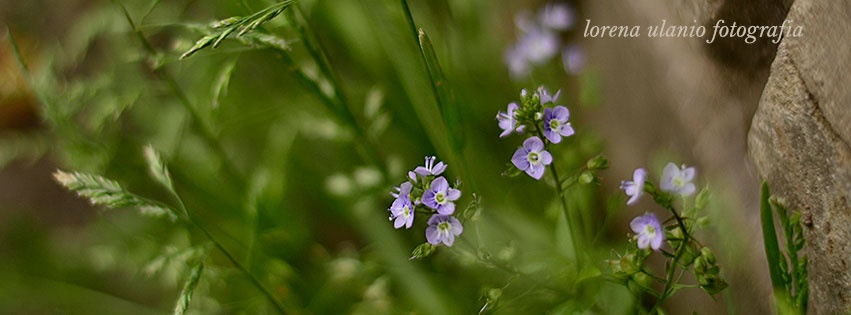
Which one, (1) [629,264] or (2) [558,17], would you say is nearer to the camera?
(1) [629,264]

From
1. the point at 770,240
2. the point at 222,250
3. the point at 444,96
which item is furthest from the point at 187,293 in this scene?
the point at 770,240

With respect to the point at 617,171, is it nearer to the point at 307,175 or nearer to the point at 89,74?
the point at 307,175

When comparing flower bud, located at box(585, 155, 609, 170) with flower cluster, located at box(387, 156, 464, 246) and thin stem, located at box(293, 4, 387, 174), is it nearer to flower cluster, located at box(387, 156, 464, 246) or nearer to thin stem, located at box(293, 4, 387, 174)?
flower cluster, located at box(387, 156, 464, 246)

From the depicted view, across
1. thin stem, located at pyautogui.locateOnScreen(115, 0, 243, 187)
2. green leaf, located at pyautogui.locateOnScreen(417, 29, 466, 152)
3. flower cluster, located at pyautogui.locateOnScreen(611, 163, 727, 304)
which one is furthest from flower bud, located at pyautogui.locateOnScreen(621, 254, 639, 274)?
thin stem, located at pyautogui.locateOnScreen(115, 0, 243, 187)

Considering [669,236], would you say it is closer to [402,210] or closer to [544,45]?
[402,210]

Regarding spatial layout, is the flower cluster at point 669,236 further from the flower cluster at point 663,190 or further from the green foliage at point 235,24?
the green foliage at point 235,24

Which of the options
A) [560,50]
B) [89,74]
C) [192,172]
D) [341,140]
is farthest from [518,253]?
[89,74]

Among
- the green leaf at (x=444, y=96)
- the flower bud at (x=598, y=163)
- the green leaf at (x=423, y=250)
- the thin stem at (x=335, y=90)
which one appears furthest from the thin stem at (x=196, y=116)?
the flower bud at (x=598, y=163)
